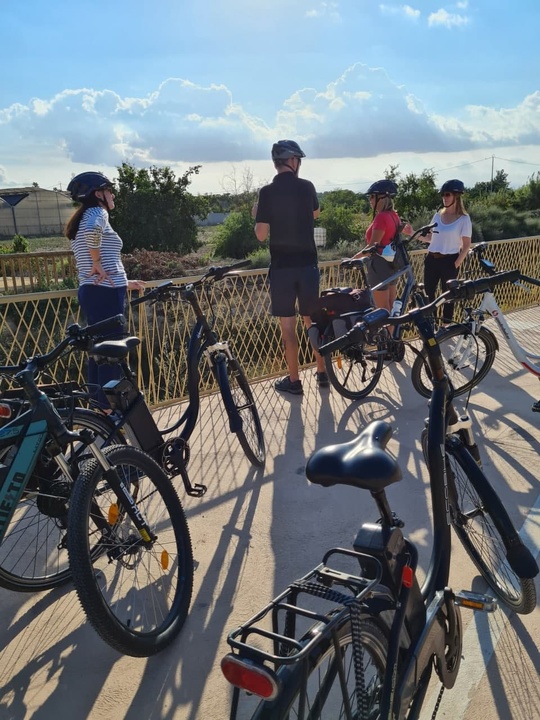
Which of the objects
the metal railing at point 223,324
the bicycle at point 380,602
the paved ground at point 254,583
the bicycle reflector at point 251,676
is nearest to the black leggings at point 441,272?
the metal railing at point 223,324

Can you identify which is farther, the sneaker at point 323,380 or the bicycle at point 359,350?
the sneaker at point 323,380

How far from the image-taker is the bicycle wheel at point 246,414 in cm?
356

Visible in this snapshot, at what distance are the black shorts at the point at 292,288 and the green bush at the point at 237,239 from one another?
50.8 feet

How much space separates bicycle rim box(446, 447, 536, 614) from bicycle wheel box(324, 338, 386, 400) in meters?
2.31

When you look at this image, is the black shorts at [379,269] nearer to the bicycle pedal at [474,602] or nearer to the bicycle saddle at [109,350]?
the bicycle saddle at [109,350]

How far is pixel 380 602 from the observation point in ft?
4.89

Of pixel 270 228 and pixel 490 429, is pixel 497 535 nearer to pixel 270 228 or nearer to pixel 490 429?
pixel 490 429

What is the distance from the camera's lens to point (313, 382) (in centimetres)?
544

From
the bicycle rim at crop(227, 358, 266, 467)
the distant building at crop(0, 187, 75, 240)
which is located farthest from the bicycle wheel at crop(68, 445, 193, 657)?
the distant building at crop(0, 187, 75, 240)

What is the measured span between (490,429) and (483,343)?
32.4 inches

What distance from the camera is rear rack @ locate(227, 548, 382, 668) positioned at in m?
1.19

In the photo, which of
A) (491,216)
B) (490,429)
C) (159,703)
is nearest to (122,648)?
(159,703)

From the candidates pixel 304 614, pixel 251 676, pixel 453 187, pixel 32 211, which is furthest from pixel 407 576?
pixel 32 211

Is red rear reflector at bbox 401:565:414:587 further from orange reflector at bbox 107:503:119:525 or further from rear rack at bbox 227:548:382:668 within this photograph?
orange reflector at bbox 107:503:119:525
